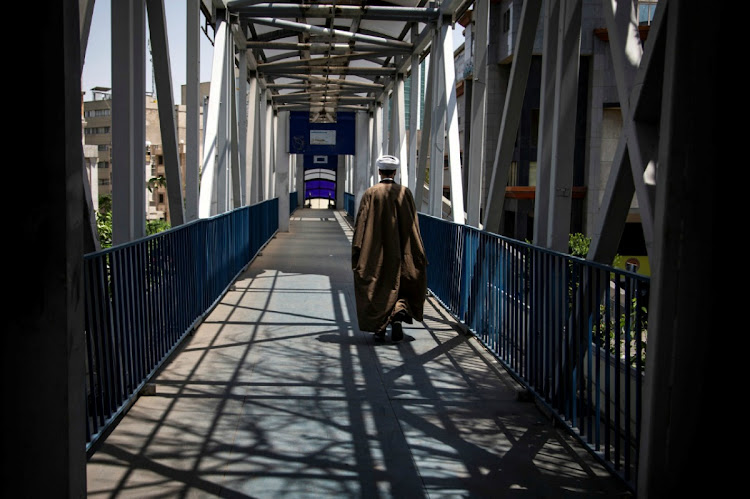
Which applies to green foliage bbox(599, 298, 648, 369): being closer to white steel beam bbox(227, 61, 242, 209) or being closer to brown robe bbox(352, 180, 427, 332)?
brown robe bbox(352, 180, 427, 332)

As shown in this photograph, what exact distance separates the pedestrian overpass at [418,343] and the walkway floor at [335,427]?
20mm

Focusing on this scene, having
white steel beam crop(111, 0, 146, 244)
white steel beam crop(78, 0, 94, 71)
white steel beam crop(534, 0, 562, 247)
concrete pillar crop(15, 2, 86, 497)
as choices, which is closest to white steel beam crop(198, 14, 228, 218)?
white steel beam crop(111, 0, 146, 244)

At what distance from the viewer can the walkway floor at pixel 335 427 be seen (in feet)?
13.4

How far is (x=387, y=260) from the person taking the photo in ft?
25.8

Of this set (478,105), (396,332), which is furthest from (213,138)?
(396,332)

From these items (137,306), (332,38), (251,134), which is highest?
(332,38)

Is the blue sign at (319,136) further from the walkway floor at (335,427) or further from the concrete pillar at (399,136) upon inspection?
the walkway floor at (335,427)

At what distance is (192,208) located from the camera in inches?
381

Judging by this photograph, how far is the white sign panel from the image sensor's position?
26.0m

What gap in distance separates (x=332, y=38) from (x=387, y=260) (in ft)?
24.9

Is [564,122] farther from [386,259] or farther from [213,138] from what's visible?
[213,138]

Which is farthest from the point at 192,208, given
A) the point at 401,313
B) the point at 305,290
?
the point at 401,313

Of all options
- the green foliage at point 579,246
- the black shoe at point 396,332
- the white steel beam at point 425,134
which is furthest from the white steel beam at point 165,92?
the green foliage at point 579,246

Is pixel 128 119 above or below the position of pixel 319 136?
below
